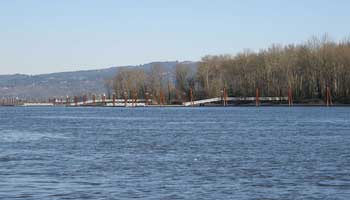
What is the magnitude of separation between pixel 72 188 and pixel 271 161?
13017 mm

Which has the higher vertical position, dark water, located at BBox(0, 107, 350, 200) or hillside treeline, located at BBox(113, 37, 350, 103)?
hillside treeline, located at BBox(113, 37, 350, 103)

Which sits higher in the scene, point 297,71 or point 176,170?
point 297,71

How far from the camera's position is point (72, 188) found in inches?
1097

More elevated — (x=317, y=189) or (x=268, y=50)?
(x=268, y=50)

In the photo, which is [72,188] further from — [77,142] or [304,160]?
[77,142]

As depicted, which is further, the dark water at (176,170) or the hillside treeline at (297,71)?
the hillside treeline at (297,71)

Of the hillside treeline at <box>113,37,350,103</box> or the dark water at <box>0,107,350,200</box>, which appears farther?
the hillside treeline at <box>113,37,350,103</box>

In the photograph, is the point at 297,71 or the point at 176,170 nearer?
the point at 176,170

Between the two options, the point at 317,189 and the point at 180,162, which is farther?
the point at 180,162

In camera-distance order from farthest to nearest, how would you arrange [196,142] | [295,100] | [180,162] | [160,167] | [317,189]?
[295,100]
[196,142]
[180,162]
[160,167]
[317,189]

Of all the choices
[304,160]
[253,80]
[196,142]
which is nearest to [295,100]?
[253,80]

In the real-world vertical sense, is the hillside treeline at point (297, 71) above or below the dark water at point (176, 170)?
above

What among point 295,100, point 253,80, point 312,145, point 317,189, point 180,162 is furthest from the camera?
point 253,80

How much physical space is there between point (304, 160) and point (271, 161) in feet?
5.71
